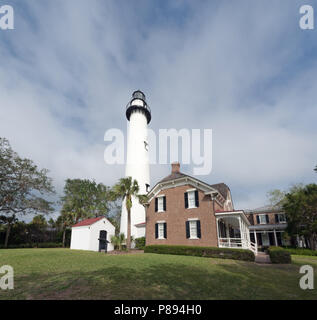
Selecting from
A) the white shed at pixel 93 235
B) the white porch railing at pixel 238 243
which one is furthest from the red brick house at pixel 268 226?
the white shed at pixel 93 235

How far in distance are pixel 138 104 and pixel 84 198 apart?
22.9m

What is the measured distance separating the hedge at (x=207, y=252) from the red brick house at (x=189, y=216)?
194cm

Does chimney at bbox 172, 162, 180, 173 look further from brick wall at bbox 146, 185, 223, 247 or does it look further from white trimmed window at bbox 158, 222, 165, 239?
white trimmed window at bbox 158, 222, 165, 239

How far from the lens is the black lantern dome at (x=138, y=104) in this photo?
31.9 meters

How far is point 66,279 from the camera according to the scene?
7051 millimetres

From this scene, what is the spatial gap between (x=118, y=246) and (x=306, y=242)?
88.0 ft

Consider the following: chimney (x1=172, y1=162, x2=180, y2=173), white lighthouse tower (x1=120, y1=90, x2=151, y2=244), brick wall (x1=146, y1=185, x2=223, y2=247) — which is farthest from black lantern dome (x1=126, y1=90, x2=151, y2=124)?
brick wall (x1=146, y1=185, x2=223, y2=247)

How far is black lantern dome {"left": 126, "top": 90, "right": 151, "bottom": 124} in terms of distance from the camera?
3190 cm

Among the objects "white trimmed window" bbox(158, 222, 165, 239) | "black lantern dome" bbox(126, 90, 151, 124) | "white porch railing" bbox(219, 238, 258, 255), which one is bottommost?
"white porch railing" bbox(219, 238, 258, 255)

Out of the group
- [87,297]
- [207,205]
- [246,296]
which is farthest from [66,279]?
[207,205]

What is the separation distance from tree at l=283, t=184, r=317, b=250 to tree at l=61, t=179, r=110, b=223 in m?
31.4

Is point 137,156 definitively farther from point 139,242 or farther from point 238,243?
point 238,243

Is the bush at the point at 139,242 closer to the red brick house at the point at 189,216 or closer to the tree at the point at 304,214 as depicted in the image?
the red brick house at the point at 189,216
